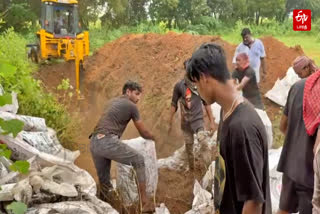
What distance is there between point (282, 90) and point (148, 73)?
3528 millimetres

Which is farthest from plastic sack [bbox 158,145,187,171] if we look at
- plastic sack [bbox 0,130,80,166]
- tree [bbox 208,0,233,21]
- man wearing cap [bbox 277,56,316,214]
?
tree [bbox 208,0,233,21]

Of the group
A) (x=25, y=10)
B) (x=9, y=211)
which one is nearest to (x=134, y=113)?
(x=9, y=211)

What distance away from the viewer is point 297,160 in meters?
2.27

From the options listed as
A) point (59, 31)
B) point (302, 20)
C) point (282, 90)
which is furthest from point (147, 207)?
point (302, 20)

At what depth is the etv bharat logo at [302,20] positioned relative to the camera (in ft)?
40.4

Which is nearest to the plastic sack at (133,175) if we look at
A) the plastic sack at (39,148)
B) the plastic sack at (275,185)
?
the plastic sack at (39,148)

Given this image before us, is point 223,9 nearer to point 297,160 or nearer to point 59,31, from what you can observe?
point 59,31

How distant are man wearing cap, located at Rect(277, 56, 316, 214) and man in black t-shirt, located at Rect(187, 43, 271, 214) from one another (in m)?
0.70

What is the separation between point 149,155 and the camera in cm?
417

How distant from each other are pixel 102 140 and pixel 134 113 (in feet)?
1.27

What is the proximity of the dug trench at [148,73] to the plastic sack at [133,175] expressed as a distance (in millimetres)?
1593

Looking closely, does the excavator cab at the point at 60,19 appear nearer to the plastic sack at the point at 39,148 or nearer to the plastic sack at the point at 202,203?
the plastic sack at the point at 39,148

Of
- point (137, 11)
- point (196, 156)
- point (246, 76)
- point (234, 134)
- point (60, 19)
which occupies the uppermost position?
point (137, 11)

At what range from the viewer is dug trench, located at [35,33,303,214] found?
7.41 meters
